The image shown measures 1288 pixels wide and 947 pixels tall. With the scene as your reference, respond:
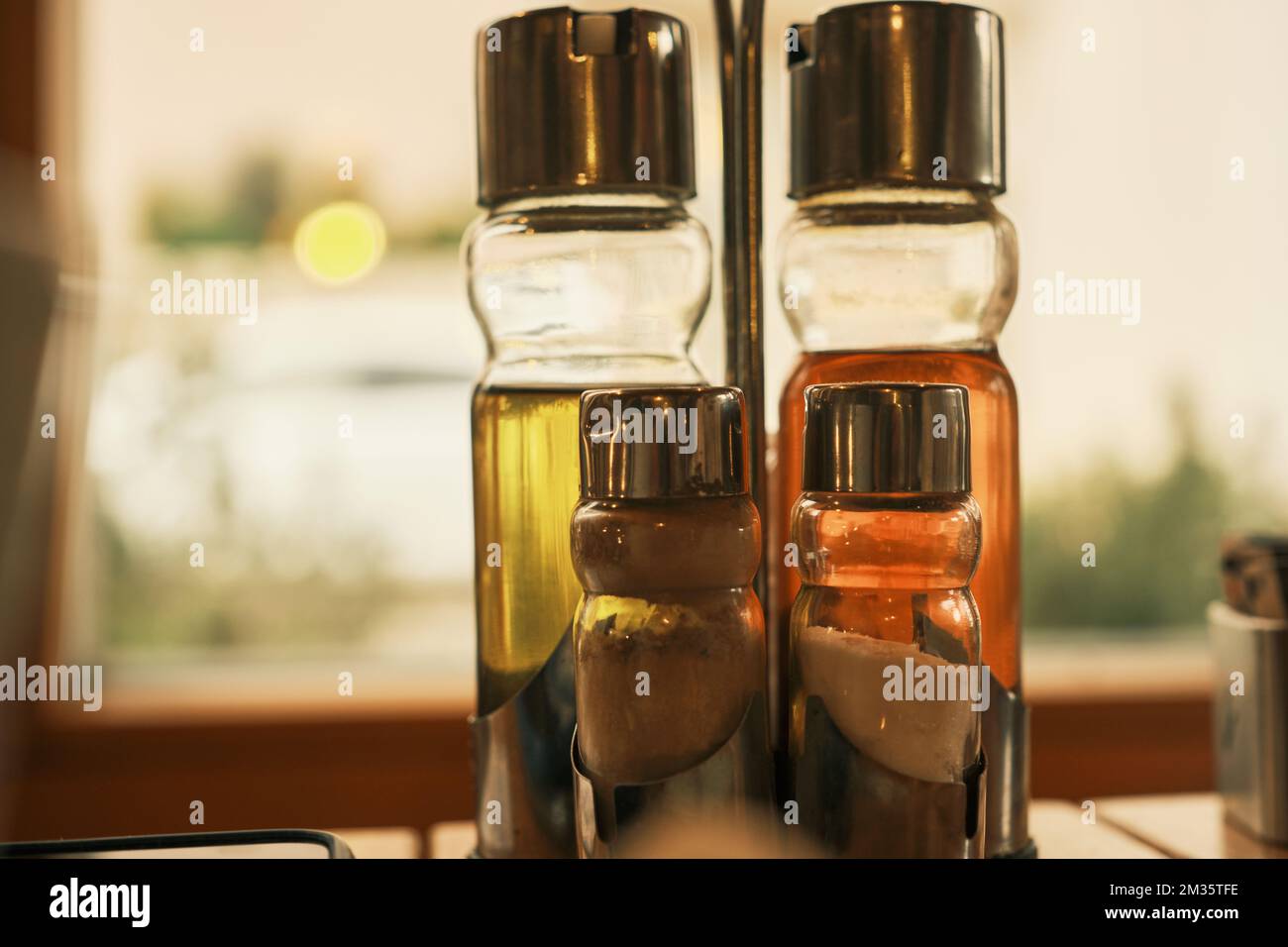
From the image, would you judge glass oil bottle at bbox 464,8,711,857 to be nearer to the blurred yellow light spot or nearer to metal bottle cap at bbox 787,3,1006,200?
metal bottle cap at bbox 787,3,1006,200

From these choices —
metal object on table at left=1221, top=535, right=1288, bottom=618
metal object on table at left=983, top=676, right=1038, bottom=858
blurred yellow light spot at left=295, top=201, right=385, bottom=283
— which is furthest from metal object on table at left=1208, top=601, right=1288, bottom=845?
blurred yellow light spot at left=295, top=201, right=385, bottom=283

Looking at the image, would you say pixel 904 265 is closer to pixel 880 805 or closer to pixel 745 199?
pixel 745 199

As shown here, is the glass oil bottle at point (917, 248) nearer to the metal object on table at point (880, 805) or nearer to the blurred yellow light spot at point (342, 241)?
the metal object on table at point (880, 805)

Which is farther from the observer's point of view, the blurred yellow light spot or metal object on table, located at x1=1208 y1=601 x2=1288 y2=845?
the blurred yellow light spot

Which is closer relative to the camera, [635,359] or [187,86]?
[635,359]

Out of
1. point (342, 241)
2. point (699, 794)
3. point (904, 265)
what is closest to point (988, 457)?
point (904, 265)
